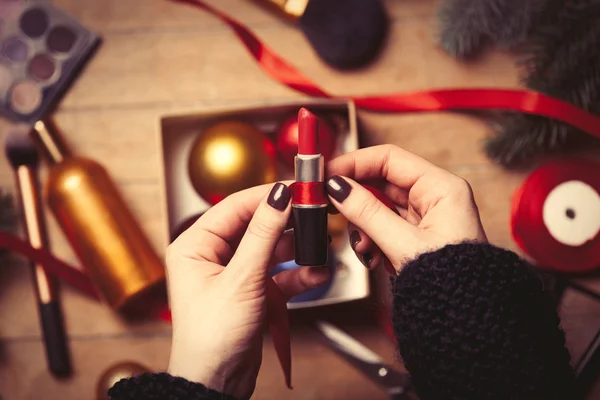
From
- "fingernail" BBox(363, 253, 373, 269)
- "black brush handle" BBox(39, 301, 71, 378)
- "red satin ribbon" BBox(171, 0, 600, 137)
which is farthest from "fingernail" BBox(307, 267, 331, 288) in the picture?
"black brush handle" BBox(39, 301, 71, 378)

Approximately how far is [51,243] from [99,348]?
0.54ft

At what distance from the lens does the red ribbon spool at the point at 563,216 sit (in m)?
0.65

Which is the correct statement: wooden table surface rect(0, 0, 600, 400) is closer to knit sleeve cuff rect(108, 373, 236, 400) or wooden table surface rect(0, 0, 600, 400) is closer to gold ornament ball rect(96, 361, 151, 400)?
gold ornament ball rect(96, 361, 151, 400)

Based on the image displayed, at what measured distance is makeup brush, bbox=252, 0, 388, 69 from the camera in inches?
27.1

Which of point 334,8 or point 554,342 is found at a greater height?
point 334,8

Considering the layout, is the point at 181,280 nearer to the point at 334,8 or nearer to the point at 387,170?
the point at 387,170

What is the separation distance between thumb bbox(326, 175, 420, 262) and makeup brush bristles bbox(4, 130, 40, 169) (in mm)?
476

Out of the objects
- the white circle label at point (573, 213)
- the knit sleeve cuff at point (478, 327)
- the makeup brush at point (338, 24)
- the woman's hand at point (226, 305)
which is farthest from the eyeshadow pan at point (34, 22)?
the white circle label at point (573, 213)

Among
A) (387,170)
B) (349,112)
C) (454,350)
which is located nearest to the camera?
(454,350)

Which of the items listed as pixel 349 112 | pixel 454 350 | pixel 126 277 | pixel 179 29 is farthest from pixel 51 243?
pixel 454 350

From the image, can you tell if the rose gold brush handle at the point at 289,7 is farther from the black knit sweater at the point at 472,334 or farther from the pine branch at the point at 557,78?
the black knit sweater at the point at 472,334

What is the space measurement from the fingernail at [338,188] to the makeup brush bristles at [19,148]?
47 cm

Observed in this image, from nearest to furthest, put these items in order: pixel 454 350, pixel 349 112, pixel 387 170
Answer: pixel 454 350
pixel 387 170
pixel 349 112

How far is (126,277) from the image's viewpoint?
659 millimetres
